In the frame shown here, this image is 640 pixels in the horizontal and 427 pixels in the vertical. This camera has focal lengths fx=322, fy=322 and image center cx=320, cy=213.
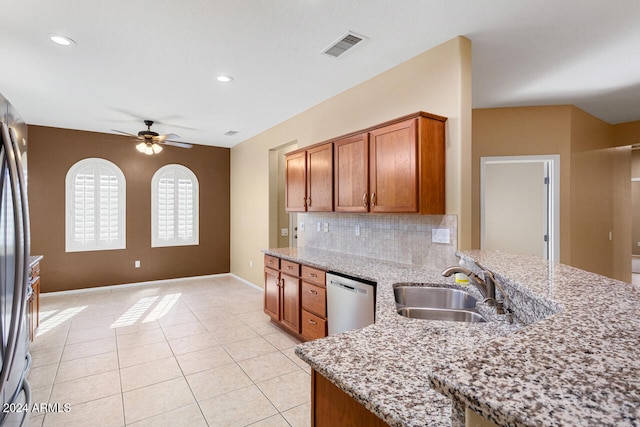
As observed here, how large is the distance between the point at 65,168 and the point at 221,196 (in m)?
2.68

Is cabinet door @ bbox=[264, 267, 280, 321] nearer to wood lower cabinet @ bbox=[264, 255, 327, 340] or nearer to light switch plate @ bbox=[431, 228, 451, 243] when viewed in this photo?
wood lower cabinet @ bbox=[264, 255, 327, 340]

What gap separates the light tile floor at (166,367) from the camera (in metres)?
2.27

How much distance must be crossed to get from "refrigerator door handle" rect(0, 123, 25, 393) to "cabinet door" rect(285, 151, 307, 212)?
2867mm

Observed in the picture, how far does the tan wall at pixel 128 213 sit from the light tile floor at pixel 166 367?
84 centimetres

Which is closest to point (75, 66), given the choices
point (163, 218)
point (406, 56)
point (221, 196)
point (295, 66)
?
point (295, 66)

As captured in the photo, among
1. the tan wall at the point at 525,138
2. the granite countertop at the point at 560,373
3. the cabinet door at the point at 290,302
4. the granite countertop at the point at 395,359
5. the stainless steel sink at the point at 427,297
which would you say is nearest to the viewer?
the granite countertop at the point at 560,373

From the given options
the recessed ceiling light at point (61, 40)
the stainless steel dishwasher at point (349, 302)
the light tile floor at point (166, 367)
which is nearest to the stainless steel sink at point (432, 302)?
the stainless steel dishwasher at point (349, 302)

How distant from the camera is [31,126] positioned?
5168mm

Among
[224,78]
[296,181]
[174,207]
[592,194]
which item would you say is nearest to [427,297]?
[296,181]

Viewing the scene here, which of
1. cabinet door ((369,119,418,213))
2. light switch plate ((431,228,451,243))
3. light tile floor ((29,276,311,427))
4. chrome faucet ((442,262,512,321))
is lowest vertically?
light tile floor ((29,276,311,427))

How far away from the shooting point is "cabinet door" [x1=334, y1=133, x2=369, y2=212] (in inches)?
118

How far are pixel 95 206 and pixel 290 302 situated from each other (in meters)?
4.33

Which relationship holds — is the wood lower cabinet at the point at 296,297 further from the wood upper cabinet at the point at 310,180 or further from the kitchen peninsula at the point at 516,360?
the kitchen peninsula at the point at 516,360

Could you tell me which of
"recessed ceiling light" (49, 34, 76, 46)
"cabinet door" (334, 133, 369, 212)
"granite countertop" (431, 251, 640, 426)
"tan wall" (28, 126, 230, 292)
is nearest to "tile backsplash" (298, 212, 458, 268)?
"cabinet door" (334, 133, 369, 212)
